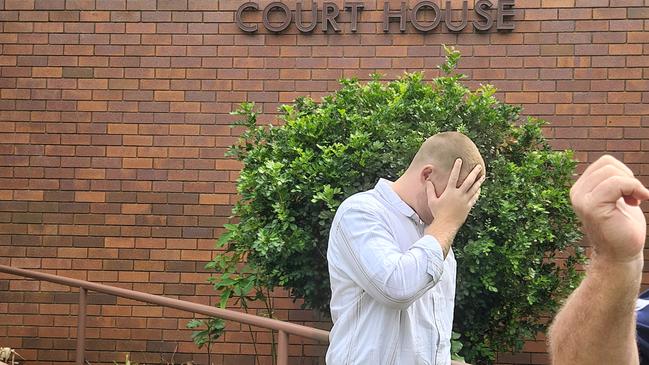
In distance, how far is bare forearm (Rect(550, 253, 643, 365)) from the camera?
129 centimetres

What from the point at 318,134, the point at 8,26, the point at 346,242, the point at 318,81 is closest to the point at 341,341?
the point at 346,242

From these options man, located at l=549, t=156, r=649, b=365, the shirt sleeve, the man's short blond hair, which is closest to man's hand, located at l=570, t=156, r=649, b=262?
man, located at l=549, t=156, r=649, b=365

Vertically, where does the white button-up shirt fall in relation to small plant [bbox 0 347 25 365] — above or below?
above

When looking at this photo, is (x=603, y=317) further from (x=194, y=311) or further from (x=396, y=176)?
(x=194, y=311)

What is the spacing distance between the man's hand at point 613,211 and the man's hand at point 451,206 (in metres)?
1.55

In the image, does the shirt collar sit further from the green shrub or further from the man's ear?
the green shrub

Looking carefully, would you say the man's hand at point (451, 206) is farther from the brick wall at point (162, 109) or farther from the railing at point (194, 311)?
the brick wall at point (162, 109)

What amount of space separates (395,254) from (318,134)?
65.1 inches

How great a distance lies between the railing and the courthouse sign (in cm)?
206

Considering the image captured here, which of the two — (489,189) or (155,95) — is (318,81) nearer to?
(155,95)

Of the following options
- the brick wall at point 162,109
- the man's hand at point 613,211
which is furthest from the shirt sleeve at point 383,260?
the brick wall at point 162,109

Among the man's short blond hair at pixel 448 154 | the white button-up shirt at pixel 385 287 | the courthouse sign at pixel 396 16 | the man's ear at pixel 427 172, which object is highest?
the courthouse sign at pixel 396 16

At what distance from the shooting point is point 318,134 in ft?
14.3

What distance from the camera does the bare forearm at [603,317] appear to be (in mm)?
1290
